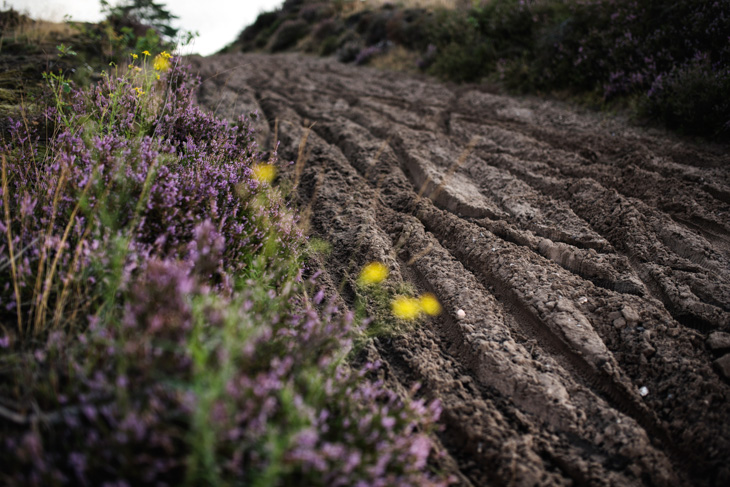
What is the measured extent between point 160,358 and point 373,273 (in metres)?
1.79

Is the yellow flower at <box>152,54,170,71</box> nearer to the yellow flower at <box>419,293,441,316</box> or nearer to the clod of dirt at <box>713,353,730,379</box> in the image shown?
the yellow flower at <box>419,293,441,316</box>

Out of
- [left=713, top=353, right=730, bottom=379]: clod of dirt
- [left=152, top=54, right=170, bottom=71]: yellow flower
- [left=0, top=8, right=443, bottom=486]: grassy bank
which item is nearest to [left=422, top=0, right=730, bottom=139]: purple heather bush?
[left=713, top=353, right=730, bottom=379]: clod of dirt

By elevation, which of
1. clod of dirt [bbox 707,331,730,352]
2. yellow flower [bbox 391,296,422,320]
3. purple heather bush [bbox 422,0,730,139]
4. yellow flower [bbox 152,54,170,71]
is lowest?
yellow flower [bbox 391,296,422,320]

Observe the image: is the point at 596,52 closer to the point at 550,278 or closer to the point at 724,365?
the point at 550,278

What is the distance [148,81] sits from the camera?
393 centimetres

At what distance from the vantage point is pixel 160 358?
1447 millimetres

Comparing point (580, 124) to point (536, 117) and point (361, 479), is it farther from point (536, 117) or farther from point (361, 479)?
point (361, 479)

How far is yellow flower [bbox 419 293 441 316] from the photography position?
2771 mm

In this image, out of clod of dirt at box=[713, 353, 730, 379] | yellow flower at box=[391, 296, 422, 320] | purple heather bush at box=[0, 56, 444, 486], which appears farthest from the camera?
yellow flower at box=[391, 296, 422, 320]

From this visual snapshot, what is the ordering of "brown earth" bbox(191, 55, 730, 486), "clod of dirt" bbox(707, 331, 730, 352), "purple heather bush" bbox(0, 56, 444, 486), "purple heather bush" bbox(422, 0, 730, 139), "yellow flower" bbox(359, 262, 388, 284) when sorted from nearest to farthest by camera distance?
"purple heather bush" bbox(0, 56, 444, 486), "brown earth" bbox(191, 55, 730, 486), "clod of dirt" bbox(707, 331, 730, 352), "yellow flower" bbox(359, 262, 388, 284), "purple heather bush" bbox(422, 0, 730, 139)

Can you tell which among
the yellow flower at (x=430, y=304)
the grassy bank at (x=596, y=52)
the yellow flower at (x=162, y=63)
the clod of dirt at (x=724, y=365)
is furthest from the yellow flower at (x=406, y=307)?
the grassy bank at (x=596, y=52)

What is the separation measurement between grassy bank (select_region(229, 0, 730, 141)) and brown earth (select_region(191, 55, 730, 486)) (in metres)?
0.62

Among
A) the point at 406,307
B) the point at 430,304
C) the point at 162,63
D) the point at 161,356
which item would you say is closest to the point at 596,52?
the point at 430,304

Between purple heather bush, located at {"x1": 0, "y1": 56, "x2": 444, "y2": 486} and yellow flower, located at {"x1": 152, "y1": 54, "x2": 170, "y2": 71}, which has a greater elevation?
yellow flower, located at {"x1": 152, "y1": 54, "x2": 170, "y2": 71}
